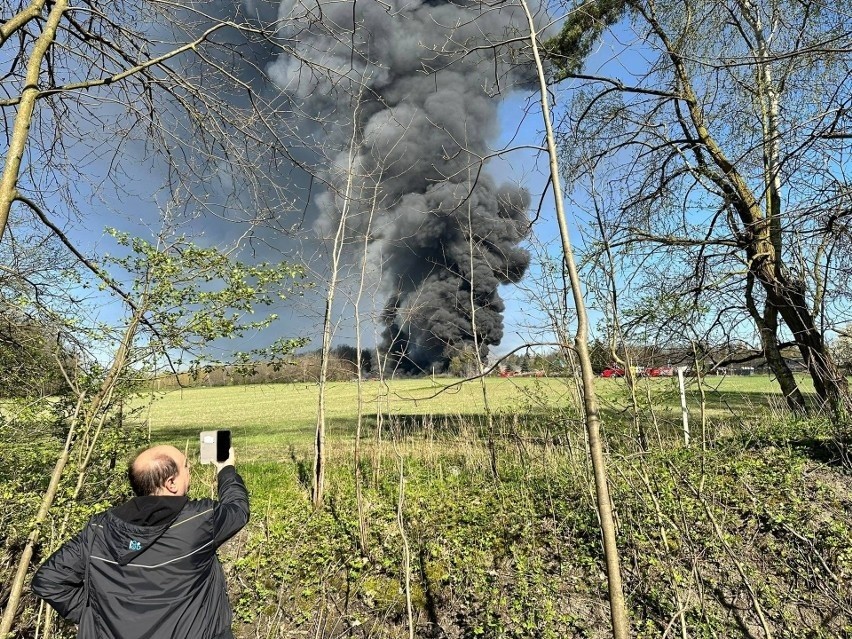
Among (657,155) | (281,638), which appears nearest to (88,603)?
(281,638)

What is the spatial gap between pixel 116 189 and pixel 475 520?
4480 mm

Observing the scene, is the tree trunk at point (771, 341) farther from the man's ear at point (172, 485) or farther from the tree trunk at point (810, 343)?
the man's ear at point (172, 485)

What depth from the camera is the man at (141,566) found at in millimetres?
1792

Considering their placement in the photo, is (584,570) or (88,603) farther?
(584,570)

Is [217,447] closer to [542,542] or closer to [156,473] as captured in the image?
[156,473]

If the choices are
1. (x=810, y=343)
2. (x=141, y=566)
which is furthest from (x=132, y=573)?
(x=810, y=343)

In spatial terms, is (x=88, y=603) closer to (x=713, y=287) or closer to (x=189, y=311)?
(x=189, y=311)

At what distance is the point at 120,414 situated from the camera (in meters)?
4.34

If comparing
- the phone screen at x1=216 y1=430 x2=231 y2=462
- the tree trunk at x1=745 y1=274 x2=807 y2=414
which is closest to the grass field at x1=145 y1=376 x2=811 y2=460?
the tree trunk at x1=745 y1=274 x2=807 y2=414

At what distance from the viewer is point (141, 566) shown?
1.80 metres

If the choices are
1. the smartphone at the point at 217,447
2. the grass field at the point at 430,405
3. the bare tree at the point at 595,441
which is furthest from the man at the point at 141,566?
the bare tree at the point at 595,441

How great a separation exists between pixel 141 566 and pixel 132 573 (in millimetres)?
43

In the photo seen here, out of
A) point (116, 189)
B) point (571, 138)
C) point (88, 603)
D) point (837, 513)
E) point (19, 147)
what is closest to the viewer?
point (88, 603)

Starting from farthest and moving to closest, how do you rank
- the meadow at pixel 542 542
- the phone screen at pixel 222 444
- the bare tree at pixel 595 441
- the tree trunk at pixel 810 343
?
the tree trunk at pixel 810 343 < the meadow at pixel 542 542 < the phone screen at pixel 222 444 < the bare tree at pixel 595 441
